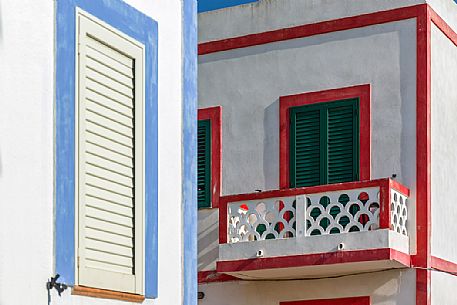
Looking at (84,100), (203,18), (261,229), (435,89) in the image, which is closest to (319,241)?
(261,229)

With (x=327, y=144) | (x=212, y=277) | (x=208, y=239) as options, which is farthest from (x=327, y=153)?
(x=212, y=277)

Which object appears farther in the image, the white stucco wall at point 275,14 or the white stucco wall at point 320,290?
the white stucco wall at point 275,14

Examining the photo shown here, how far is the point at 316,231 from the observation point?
1658cm

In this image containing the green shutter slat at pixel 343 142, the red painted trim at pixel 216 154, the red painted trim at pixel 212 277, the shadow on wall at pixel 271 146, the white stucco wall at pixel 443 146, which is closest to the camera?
the white stucco wall at pixel 443 146

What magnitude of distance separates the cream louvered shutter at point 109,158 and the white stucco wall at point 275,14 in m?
8.03

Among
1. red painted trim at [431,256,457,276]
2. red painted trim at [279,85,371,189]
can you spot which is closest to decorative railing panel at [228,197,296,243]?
red painted trim at [279,85,371,189]

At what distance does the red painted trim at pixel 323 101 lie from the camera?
1683 cm

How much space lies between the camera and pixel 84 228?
8.61 m

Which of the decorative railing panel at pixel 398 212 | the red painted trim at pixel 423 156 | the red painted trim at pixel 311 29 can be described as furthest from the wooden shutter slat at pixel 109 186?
the red painted trim at pixel 311 29

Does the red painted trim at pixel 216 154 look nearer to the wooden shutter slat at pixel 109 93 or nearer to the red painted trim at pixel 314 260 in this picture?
the red painted trim at pixel 314 260

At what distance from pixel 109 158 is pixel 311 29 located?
29.3ft

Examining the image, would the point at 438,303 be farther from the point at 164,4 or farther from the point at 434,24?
the point at 164,4

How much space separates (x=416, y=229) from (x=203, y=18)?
4560mm

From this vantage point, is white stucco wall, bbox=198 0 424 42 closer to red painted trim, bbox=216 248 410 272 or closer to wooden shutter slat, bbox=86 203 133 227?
red painted trim, bbox=216 248 410 272
